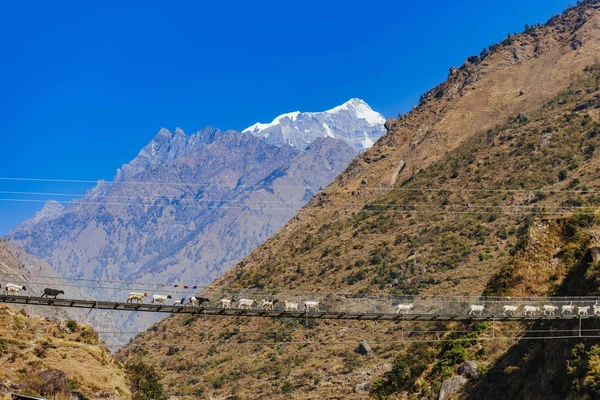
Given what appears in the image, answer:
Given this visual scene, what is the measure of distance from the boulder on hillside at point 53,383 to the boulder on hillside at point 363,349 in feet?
113

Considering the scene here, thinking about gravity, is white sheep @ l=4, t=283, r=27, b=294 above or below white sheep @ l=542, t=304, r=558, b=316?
above

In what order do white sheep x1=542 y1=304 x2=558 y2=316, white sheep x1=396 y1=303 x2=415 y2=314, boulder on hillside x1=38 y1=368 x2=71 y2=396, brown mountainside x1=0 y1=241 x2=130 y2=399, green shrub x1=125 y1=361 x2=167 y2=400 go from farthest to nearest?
1. green shrub x1=125 y1=361 x2=167 y2=400
2. brown mountainside x1=0 y1=241 x2=130 y2=399
3. boulder on hillside x1=38 y1=368 x2=71 y2=396
4. white sheep x1=396 y1=303 x2=415 y2=314
5. white sheep x1=542 y1=304 x2=558 y2=316

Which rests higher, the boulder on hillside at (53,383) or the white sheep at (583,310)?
the white sheep at (583,310)

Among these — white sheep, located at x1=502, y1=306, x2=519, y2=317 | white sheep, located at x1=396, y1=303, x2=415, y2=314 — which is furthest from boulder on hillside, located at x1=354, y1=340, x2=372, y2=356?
white sheep, located at x1=502, y1=306, x2=519, y2=317

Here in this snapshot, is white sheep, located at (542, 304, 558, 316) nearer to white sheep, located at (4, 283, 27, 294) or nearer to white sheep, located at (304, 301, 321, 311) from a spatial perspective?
white sheep, located at (304, 301, 321, 311)

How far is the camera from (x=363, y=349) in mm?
71062

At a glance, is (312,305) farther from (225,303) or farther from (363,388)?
(363,388)

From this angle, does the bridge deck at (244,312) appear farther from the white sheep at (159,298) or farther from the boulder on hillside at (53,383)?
the boulder on hillside at (53,383)

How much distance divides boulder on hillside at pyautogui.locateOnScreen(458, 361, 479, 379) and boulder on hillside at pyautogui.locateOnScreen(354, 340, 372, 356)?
25.7m

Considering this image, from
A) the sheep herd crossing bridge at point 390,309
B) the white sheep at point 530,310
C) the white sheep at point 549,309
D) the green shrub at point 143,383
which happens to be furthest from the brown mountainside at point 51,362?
the white sheep at point 549,309

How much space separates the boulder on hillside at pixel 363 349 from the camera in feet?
232

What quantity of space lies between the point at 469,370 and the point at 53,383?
24187mm

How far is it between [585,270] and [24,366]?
32.8 meters

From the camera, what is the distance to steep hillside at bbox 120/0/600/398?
4881 cm
